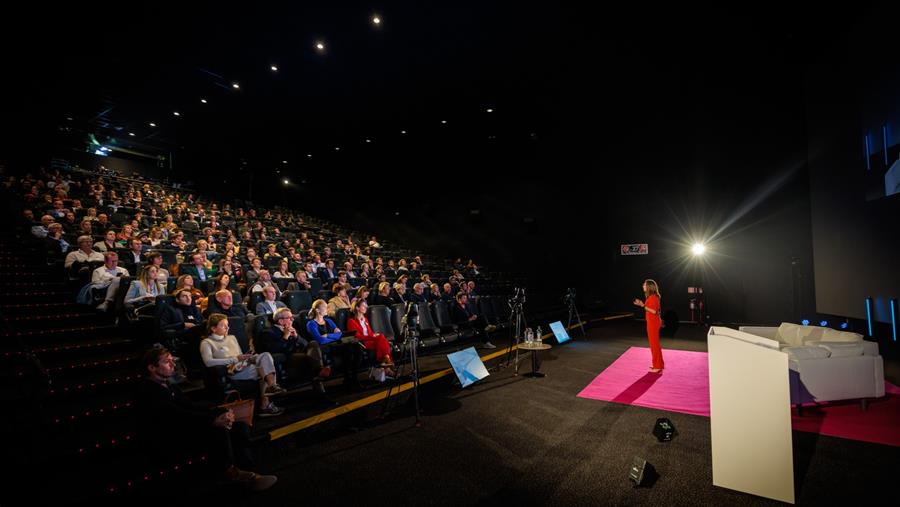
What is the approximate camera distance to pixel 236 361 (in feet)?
11.2

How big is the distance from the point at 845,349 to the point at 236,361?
561cm

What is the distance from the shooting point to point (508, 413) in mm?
3684

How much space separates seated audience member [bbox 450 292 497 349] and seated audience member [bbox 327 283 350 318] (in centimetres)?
213

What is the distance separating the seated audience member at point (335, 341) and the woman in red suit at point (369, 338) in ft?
0.80

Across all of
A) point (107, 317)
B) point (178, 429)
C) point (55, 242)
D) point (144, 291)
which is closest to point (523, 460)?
point (178, 429)

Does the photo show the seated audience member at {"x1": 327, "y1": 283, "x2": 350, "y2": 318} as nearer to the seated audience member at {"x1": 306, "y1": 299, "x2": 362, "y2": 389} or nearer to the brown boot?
the seated audience member at {"x1": 306, "y1": 299, "x2": 362, "y2": 389}

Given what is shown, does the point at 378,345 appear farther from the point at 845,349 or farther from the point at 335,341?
the point at 845,349

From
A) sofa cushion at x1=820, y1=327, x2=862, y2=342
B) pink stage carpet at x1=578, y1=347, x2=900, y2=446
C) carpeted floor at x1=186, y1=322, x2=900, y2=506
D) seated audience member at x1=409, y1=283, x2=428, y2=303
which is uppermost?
seated audience member at x1=409, y1=283, x2=428, y2=303

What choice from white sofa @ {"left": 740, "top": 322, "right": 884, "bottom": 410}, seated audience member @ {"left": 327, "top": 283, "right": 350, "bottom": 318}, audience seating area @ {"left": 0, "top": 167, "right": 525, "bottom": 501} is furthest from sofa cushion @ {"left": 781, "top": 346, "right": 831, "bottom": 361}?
seated audience member @ {"left": 327, "top": 283, "right": 350, "bottom": 318}

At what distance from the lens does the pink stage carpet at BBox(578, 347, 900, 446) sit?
10.4 feet

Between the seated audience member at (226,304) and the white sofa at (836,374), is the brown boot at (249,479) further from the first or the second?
the white sofa at (836,374)

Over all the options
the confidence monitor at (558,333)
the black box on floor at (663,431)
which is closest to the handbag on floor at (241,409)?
the black box on floor at (663,431)

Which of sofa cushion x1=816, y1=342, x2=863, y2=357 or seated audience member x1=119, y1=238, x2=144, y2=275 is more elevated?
seated audience member x1=119, y1=238, x2=144, y2=275

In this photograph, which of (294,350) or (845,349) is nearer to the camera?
(845,349)
